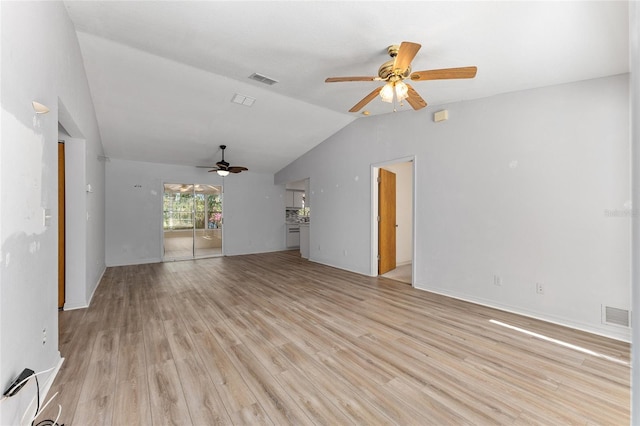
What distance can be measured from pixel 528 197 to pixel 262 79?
3783mm

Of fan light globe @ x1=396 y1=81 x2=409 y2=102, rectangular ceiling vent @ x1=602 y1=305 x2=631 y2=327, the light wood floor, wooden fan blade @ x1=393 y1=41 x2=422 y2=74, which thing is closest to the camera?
the light wood floor

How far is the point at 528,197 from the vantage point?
11.3 ft

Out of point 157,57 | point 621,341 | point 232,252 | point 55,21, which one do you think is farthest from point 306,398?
point 232,252

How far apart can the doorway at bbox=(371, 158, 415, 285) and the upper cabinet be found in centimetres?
420

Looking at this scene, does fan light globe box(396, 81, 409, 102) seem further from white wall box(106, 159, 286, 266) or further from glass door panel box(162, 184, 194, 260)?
glass door panel box(162, 184, 194, 260)

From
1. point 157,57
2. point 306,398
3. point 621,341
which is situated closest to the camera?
point 306,398

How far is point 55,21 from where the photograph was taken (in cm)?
235

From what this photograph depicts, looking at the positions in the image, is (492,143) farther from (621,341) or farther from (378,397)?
(378,397)

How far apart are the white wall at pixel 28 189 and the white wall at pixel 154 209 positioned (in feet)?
15.5

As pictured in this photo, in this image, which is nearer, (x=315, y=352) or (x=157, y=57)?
(x=315, y=352)

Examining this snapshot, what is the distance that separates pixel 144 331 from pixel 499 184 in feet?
14.9

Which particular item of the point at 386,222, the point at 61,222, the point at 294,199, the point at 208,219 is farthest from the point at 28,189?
the point at 294,199

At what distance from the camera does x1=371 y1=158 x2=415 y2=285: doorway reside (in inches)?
213

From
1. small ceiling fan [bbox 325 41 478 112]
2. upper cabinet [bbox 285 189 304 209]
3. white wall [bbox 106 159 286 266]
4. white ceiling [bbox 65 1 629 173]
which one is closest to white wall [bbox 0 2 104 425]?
white ceiling [bbox 65 1 629 173]
